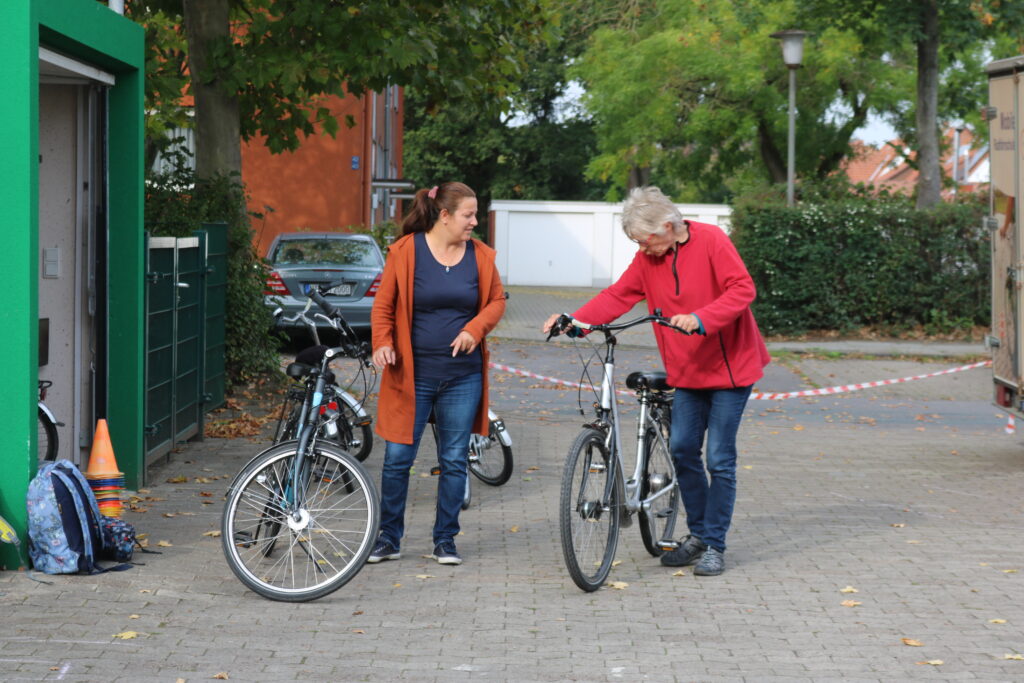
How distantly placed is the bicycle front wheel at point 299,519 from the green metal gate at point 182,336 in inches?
99.0

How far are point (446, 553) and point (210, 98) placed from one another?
7.74m

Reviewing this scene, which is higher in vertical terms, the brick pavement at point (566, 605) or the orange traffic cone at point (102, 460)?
the orange traffic cone at point (102, 460)

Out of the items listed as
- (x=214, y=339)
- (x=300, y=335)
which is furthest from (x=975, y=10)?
(x=214, y=339)

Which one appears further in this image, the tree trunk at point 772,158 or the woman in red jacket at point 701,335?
the tree trunk at point 772,158

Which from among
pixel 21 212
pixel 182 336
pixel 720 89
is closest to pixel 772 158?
pixel 720 89

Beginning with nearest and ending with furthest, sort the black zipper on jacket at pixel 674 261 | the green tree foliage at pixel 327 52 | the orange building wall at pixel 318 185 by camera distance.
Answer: the black zipper on jacket at pixel 674 261 → the green tree foliage at pixel 327 52 → the orange building wall at pixel 318 185

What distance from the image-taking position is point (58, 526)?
19.9ft

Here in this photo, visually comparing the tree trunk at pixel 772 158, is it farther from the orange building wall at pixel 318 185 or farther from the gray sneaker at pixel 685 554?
the gray sneaker at pixel 685 554

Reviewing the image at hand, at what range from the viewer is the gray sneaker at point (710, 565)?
21.3 feet

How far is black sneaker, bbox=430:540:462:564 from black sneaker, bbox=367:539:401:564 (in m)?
0.19

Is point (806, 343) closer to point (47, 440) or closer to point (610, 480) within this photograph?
point (47, 440)

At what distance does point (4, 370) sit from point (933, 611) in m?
4.02

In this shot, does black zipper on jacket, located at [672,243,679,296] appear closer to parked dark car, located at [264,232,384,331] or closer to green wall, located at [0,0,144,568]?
green wall, located at [0,0,144,568]

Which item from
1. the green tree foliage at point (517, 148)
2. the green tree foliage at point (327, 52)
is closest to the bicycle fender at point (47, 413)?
the green tree foliage at point (327, 52)
